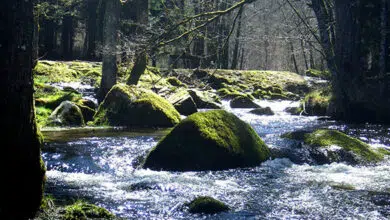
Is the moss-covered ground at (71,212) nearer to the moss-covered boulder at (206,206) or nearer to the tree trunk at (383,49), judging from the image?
the moss-covered boulder at (206,206)

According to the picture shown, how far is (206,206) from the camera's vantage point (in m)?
5.08

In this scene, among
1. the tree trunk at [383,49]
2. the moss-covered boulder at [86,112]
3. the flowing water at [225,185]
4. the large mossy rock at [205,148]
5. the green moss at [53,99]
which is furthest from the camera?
the green moss at [53,99]

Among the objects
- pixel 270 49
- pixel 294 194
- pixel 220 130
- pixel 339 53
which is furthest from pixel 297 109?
pixel 270 49

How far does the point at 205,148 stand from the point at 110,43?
11.0 meters

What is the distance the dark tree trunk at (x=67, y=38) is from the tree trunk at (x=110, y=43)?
1736 cm

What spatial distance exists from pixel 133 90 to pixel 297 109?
766 centimetres

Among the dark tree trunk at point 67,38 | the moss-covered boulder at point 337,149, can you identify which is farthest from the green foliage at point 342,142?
the dark tree trunk at point 67,38

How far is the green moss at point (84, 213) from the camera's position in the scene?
4367mm

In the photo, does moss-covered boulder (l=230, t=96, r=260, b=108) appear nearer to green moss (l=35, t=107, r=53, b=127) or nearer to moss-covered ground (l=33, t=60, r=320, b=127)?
moss-covered ground (l=33, t=60, r=320, b=127)

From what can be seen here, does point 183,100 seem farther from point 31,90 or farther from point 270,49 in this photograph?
point 270,49

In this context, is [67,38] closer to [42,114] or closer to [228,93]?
[228,93]

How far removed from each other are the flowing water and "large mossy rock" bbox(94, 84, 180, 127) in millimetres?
3449

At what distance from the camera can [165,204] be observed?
5.41 meters

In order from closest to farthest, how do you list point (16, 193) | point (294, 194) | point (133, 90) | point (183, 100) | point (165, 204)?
point (16, 193) → point (165, 204) → point (294, 194) → point (133, 90) → point (183, 100)
